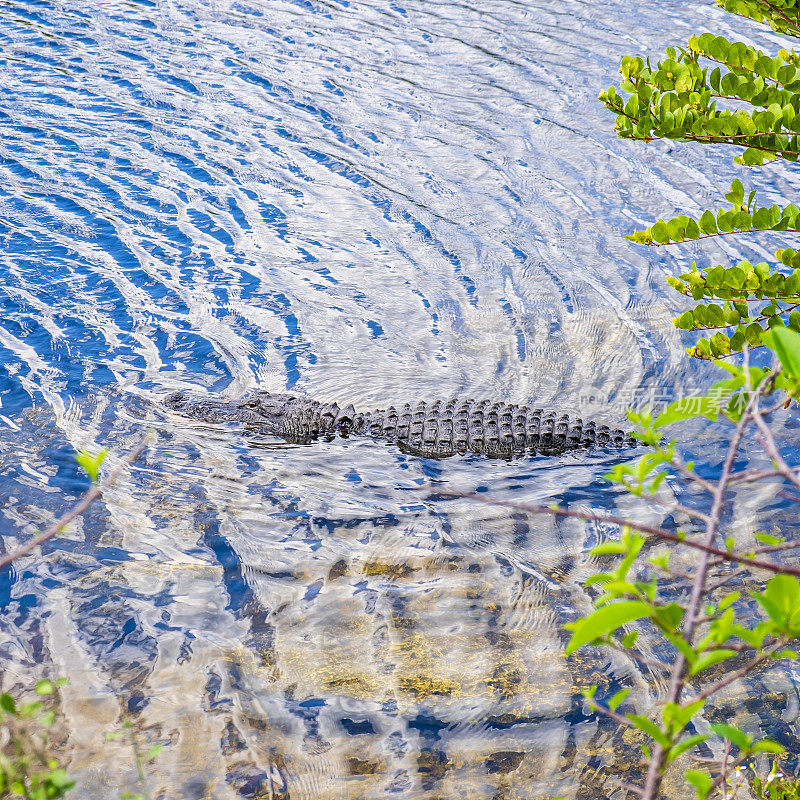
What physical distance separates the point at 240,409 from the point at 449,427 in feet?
4.96

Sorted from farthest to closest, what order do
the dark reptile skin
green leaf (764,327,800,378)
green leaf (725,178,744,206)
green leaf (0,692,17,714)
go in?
the dark reptile skin
green leaf (725,178,744,206)
green leaf (0,692,17,714)
green leaf (764,327,800,378)

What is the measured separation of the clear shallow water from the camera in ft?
11.1

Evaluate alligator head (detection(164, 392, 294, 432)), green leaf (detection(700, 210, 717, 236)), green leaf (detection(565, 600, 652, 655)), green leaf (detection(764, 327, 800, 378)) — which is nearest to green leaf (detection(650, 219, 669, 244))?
green leaf (detection(700, 210, 717, 236))

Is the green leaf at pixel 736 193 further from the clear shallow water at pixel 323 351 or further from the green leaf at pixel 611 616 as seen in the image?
the green leaf at pixel 611 616

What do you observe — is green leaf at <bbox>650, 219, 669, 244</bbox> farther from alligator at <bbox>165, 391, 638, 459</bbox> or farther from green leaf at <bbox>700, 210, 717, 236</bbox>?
alligator at <bbox>165, 391, 638, 459</bbox>

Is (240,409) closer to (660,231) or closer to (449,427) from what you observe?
(449,427)

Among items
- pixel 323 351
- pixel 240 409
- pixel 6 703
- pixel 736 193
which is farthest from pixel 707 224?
pixel 323 351

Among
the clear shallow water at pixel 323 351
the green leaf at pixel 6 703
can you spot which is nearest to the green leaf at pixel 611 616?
the green leaf at pixel 6 703

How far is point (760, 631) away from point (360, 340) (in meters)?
5.33

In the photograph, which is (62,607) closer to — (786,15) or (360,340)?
(360,340)

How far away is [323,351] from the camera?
6.52 m

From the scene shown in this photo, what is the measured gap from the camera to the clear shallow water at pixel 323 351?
3.38 meters

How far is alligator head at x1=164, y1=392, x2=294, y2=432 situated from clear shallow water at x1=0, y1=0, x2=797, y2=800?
0.57 ft

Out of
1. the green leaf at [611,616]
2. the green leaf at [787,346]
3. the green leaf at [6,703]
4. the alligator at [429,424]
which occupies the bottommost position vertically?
the alligator at [429,424]
